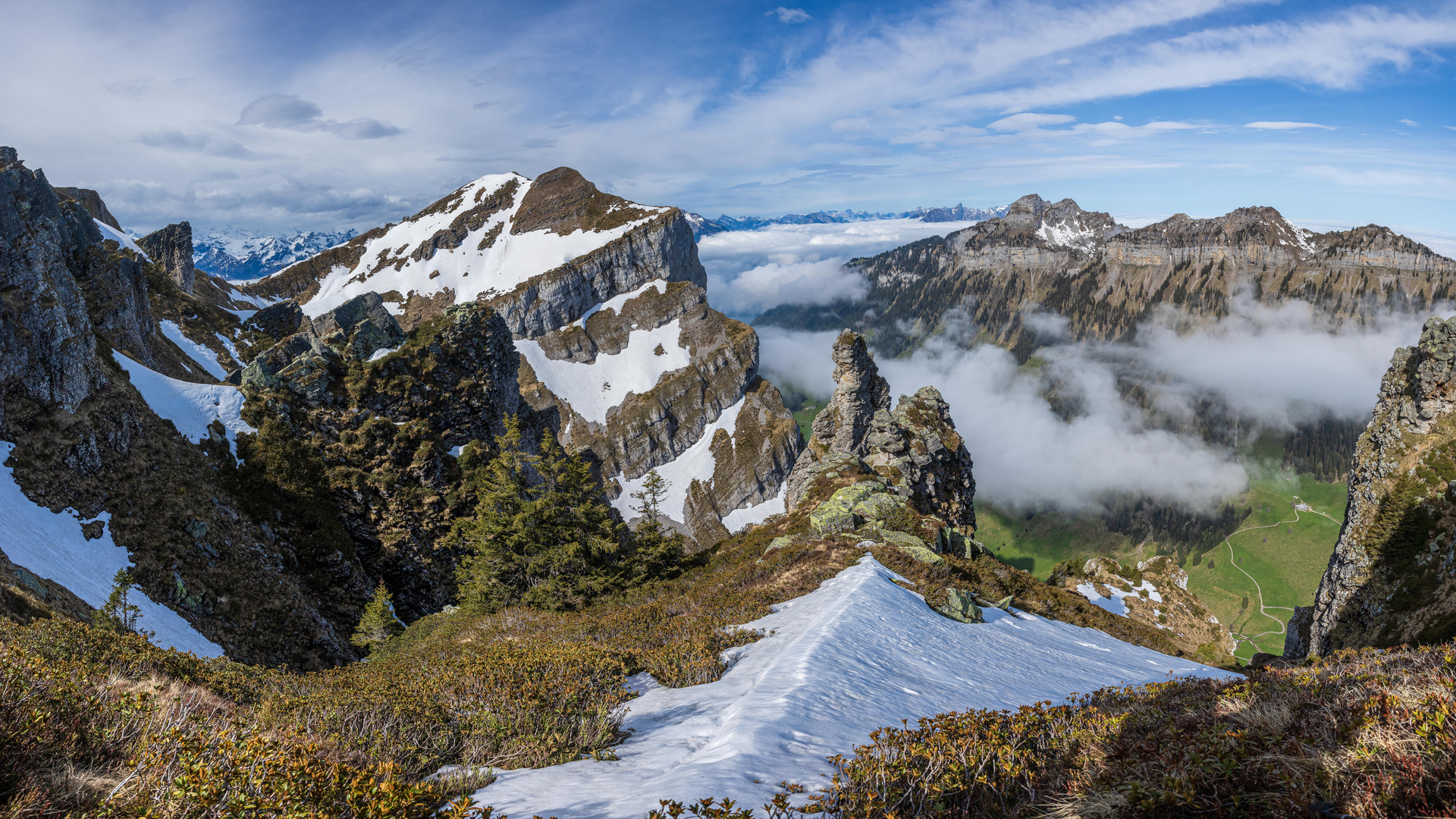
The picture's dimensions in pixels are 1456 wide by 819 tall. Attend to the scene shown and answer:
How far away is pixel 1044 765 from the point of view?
5.70 m

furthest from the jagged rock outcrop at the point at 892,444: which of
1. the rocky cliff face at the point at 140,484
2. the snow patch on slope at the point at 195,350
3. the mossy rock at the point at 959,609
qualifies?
the snow patch on slope at the point at 195,350

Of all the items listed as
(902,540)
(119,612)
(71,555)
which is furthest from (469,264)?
(902,540)

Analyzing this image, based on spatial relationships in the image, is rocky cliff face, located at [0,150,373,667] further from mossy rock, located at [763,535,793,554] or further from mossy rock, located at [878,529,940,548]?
mossy rock, located at [878,529,940,548]

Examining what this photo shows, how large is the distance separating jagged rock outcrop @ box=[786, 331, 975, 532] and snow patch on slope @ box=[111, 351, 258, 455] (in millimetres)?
33086

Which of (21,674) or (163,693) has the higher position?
(21,674)

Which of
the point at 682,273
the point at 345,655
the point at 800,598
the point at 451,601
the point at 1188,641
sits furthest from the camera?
the point at 682,273

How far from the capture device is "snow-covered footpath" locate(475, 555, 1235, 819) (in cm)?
581

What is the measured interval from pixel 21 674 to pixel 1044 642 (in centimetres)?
1698

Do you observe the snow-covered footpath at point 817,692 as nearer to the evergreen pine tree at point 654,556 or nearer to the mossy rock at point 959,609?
the mossy rock at point 959,609

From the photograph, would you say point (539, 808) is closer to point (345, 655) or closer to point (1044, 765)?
point (1044, 765)

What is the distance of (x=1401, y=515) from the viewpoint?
113 ft

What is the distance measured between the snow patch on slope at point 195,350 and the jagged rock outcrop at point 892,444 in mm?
53132

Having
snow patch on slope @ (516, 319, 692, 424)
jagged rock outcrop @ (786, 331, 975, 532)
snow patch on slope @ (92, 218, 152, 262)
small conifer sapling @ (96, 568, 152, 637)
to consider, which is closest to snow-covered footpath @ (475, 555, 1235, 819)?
jagged rock outcrop @ (786, 331, 975, 532)

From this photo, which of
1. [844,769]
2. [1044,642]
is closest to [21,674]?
[844,769]
